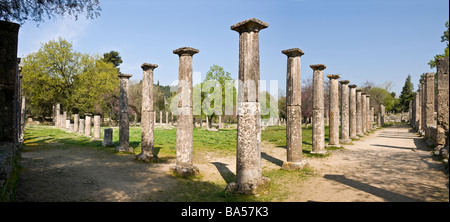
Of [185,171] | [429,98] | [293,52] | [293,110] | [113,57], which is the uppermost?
[113,57]

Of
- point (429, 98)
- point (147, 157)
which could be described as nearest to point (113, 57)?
point (147, 157)

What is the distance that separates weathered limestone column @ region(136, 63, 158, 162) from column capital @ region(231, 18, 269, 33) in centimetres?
614

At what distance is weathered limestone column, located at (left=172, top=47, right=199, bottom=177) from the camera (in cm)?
988

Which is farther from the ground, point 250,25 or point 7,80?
point 250,25

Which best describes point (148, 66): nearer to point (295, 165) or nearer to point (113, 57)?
point (295, 165)

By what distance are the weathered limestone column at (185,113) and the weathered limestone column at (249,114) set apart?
271cm

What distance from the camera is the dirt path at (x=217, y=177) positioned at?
267 inches

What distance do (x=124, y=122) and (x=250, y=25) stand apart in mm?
9785

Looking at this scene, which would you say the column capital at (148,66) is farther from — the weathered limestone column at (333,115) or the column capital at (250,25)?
the weathered limestone column at (333,115)

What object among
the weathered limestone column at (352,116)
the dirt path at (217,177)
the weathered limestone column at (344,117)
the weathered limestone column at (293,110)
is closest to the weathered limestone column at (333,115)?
the weathered limestone column at (344,117)

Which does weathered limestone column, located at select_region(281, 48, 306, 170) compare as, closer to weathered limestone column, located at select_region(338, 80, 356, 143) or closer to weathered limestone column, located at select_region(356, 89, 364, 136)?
weathered limestone column, located at select_region(338, 80, 356, 143)

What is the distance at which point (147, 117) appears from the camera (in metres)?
12.6
